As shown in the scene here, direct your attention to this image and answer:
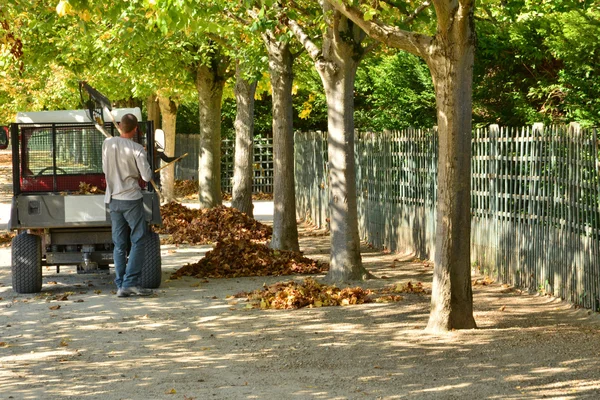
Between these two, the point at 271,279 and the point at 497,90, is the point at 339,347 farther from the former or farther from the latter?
the point at 497,90

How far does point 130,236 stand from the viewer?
12719 mm

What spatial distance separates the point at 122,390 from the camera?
25.3 ft

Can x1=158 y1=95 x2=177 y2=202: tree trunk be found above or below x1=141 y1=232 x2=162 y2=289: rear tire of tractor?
above

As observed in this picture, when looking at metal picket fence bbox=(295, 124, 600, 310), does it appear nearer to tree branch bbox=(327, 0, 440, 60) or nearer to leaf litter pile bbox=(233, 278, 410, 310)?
leaf litter pile bbox=(233, 278, 410, 310)

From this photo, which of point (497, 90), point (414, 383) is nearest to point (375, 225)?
point (497, 90)

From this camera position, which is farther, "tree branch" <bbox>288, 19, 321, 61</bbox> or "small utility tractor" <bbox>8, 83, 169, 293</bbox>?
"tree branch" <bbox>288, 19, 321, 61</bbox>

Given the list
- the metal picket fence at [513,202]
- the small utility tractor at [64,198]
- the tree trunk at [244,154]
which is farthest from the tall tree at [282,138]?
the tree trunk at [244,154]

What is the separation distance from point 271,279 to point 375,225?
187 inches

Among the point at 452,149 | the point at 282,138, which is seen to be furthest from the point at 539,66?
the point at 452,149

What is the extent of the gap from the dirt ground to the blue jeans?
41 cm

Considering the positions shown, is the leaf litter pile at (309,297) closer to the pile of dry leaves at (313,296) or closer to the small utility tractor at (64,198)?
the pile of dry leaves at (313,296)

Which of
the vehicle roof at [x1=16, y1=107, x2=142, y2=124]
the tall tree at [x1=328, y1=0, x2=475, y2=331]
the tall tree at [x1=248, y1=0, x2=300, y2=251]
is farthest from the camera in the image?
the tall tree at [x1=248, y1=0, x2=300, y2=251]

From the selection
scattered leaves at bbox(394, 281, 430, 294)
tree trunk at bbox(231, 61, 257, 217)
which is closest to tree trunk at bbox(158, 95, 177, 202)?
tree trunk at bbox(231, 61, 257, 217)

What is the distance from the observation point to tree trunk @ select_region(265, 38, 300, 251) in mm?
16797
